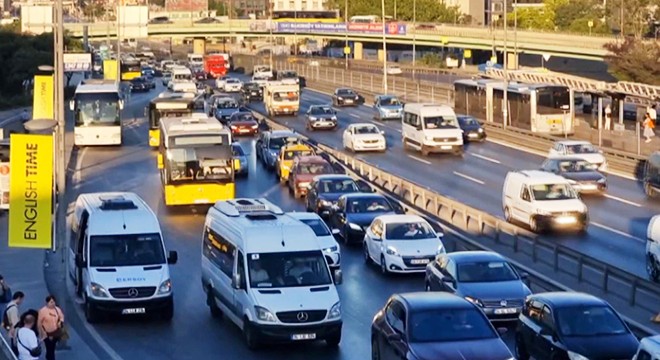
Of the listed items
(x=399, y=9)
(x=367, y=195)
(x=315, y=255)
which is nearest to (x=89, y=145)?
(x=367, y=195)

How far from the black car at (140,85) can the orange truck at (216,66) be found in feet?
59.1

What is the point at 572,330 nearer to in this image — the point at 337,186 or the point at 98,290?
the point at 98,290

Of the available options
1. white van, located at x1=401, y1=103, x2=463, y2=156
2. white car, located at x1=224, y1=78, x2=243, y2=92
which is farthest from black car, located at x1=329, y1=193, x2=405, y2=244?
white car, located at x1=224, y1=78, x2=243, y2=92

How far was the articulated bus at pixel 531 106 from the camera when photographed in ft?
205

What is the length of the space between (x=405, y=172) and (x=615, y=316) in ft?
104

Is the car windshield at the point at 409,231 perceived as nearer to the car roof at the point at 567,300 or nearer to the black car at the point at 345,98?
the car roof at the point at 567,300

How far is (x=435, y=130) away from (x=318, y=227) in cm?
2689

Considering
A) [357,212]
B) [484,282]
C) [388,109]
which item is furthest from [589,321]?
[388,109]

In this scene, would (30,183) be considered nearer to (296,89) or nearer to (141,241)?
(141,241)

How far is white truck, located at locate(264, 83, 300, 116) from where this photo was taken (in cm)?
7681

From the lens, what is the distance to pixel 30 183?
2591 centimetres

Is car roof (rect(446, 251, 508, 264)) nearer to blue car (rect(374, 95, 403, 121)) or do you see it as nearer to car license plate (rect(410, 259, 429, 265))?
car license plate (rect(410, 259, 429, 265))

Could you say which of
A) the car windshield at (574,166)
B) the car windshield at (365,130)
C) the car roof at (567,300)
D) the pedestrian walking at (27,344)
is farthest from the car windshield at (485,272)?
the car windshield at (365,130)

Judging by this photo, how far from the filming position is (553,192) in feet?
119
